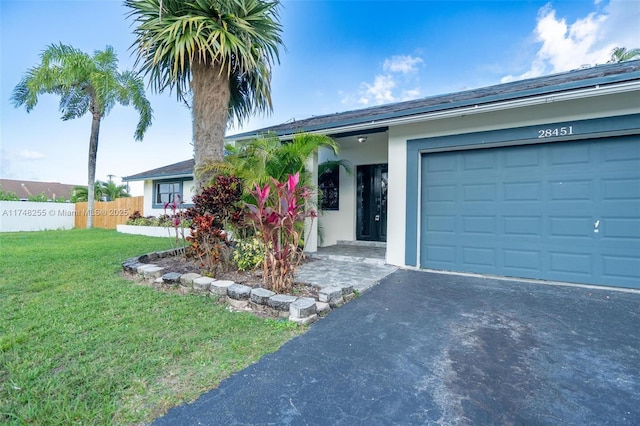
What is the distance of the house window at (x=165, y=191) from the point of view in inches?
594

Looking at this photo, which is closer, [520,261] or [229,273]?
[229,273]

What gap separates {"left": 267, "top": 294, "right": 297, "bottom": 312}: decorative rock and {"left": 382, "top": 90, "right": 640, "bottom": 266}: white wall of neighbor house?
3.33 meters

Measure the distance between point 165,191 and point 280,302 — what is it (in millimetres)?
14427

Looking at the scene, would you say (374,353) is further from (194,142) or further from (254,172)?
(194,142)

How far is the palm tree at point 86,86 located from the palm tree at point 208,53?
28.8 feet

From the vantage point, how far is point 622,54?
44.3 ft

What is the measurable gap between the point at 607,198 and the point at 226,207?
6.13 metres

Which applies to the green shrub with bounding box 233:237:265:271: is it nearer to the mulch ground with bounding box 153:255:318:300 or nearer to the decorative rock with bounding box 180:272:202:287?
the mulch ground with bounding box 153:255:318:300

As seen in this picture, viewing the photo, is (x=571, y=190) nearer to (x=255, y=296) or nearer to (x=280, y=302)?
(x=280, y=302)

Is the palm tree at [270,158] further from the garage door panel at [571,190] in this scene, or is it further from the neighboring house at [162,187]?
the neighboring house at [162,187]

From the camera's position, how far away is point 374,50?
11133mm

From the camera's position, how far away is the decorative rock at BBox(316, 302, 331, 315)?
3.62 m

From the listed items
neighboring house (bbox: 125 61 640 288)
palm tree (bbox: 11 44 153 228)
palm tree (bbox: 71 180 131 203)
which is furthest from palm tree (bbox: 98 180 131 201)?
neighboring house (bbox: 125 61 640 288)

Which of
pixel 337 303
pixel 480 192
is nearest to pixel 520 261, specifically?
pixel 480 192
